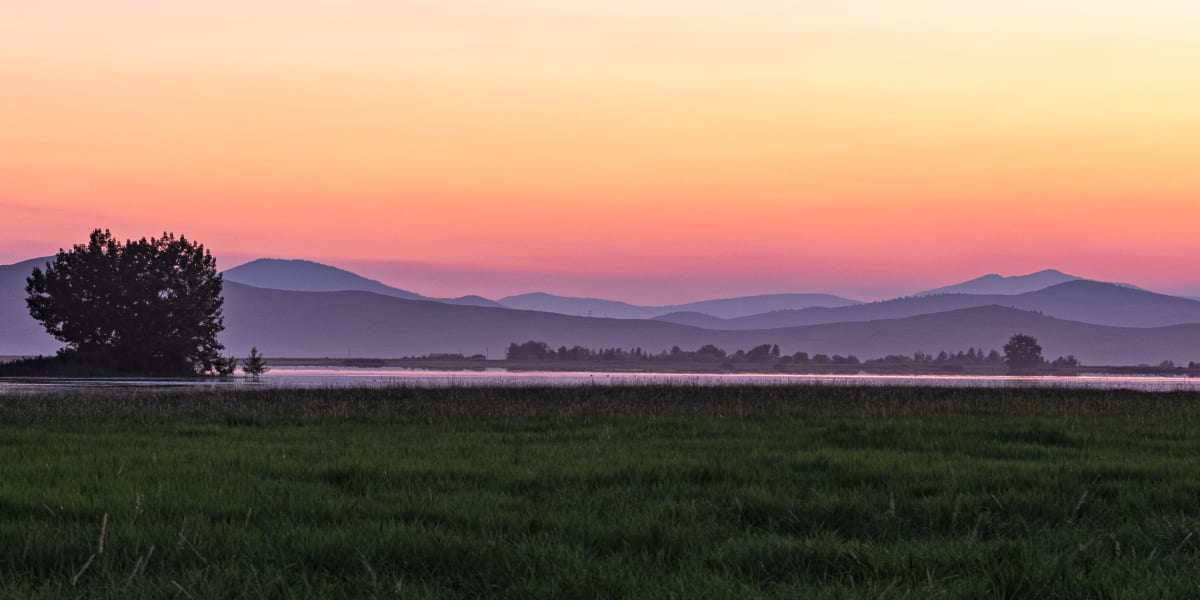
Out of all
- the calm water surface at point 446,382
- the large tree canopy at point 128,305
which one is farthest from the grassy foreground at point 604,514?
the large tree canopy at point 128,305

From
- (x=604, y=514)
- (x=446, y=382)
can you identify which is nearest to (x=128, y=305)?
(x=446, y=382)

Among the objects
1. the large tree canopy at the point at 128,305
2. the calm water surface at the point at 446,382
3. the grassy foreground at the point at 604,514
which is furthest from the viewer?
the large tree canopy at the point at 128,305

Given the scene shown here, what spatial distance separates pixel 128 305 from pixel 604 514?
85377 mm

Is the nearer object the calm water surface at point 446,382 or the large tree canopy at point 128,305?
the calm water surface at point 446,382

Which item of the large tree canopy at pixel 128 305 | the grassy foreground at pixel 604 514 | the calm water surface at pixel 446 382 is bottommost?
the grassy foreground at pixel 604 514

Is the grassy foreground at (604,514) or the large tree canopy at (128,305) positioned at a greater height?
the large tree canopy at (128,305)

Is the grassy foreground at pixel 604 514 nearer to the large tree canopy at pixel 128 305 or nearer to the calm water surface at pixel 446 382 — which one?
the calm water surface at pixel 446 382

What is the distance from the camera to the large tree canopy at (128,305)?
85.6 metres

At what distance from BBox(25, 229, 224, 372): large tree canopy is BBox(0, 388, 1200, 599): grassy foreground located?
69.8 metres

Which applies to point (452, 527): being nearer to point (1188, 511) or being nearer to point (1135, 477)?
point (1188, 511)

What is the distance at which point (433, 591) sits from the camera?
27.2ft

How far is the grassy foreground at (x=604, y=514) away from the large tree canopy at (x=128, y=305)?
6985cm

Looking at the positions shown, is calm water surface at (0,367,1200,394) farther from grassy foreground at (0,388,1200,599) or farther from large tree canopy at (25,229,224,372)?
grassy foreground at (0,388,1200,599)

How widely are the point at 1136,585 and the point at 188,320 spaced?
290ft
